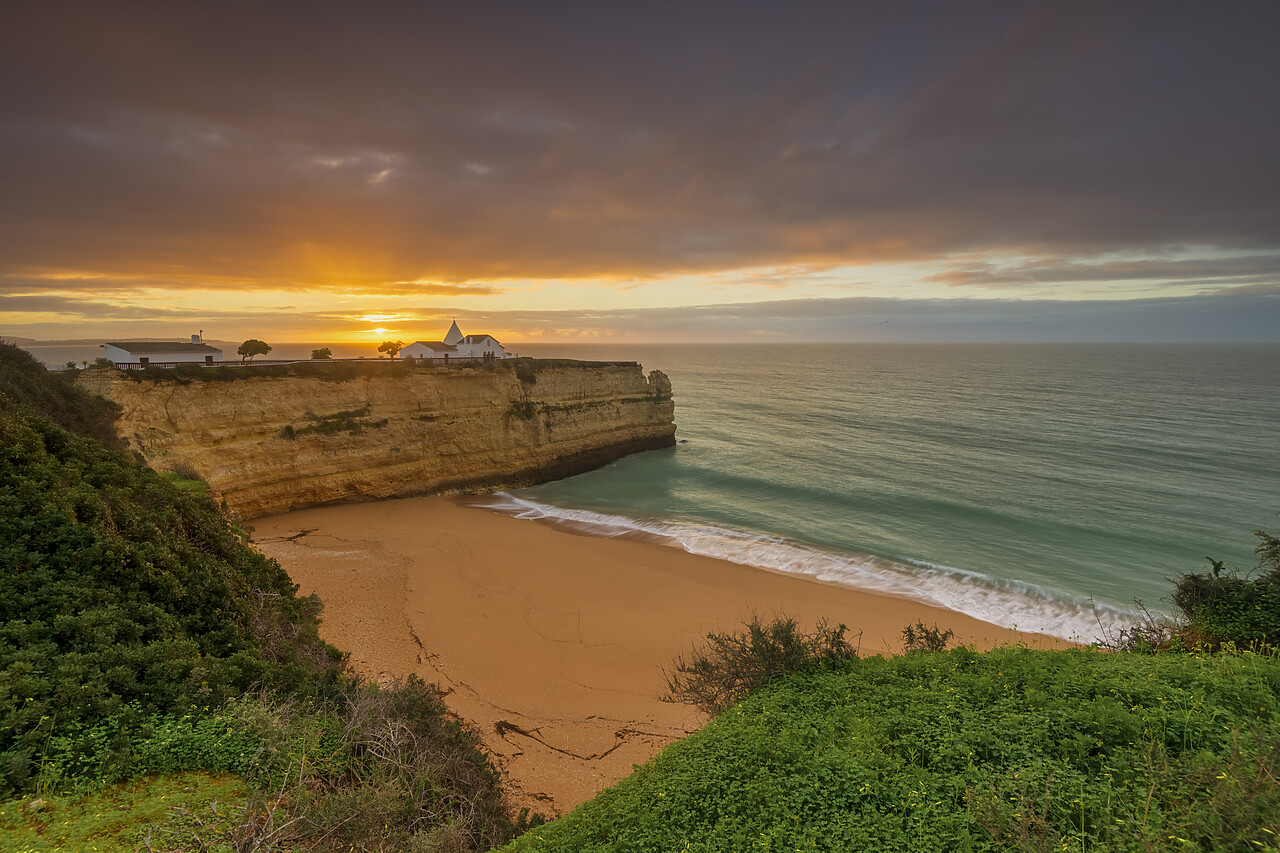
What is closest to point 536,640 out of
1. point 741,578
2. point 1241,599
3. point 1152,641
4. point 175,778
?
point 741,578

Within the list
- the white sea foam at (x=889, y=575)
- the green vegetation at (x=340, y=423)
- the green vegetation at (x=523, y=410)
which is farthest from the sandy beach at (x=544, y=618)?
the green vegetation at (x=523, y=410)

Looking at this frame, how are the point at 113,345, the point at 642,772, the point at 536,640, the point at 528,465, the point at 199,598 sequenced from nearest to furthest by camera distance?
1. the point at 642,772
2. the point at 199,598
3. the point at 536,640
4. the point at 113,345
5. the point at 528,465

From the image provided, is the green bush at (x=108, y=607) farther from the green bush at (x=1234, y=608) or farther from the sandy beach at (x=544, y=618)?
the green bush at (x=1234, y=608)

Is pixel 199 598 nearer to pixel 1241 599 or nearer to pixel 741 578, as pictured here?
pixel 741 578

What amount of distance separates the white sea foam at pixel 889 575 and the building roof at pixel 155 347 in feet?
61.6

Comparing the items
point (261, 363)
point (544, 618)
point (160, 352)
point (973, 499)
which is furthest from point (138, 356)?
point (973, 499)

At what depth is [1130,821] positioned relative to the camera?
471cm

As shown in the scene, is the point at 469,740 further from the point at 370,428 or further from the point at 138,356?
the point at 138,356

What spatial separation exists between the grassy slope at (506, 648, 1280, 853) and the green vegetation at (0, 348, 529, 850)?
1905 millimetres

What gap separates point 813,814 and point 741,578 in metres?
14.8

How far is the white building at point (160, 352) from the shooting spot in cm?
2589

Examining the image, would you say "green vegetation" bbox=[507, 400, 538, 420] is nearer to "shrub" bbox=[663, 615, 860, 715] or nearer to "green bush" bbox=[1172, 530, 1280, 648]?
"shrub" bbox=[663, 615, 860, 715]

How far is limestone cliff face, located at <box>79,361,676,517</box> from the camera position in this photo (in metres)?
22.5

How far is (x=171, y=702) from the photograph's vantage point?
6.22 meters
